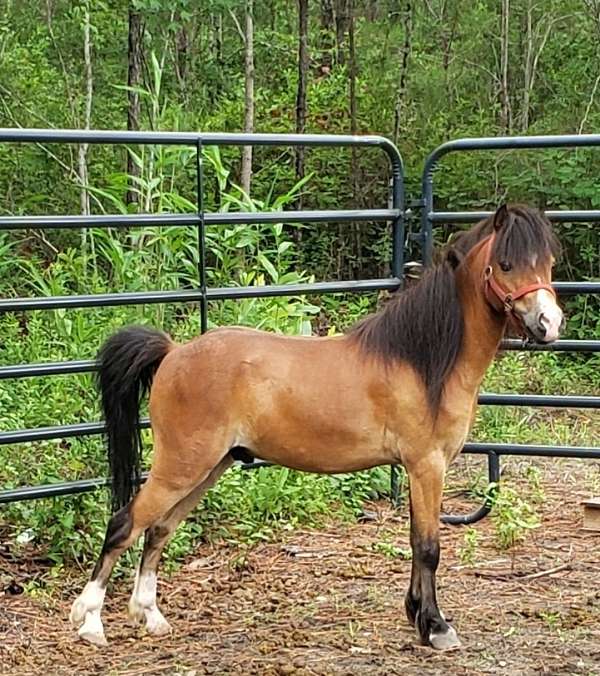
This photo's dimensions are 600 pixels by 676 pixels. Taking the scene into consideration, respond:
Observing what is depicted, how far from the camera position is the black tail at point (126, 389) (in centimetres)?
352

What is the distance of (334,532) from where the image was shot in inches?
183

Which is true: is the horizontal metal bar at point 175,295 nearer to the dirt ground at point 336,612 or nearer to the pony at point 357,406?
the pony at point 357,406

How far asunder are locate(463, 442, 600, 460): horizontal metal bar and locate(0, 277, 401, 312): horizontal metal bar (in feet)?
2.90

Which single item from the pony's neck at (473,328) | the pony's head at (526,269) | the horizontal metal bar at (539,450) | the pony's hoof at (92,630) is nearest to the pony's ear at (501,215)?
the pony's head at (526,269)

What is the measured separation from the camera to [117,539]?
3.39 m

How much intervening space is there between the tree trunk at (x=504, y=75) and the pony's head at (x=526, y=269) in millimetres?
9807

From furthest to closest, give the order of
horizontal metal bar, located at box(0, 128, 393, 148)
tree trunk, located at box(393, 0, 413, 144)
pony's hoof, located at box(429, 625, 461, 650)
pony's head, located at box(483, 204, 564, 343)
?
tree trunk, located at box(393, 0, 413, 144) → horizontal metal bar, located at box(0, 128, 393, 148) → pony's hoof, located at box(429, 625, 461, 650) → pony's head, located at box(483, 204, 564, 343)

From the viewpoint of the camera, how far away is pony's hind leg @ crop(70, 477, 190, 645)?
11.1 feet

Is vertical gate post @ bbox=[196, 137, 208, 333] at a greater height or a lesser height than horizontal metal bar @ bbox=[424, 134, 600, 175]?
lesser

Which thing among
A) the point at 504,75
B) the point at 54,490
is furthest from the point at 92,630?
the point at 504,75

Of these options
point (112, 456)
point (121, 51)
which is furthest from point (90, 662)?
point (121, 51)

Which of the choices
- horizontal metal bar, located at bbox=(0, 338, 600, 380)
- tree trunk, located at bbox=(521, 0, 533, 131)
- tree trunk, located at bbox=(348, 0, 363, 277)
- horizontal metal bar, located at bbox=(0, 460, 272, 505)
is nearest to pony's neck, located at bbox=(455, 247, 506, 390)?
horizontal metal bar, located at bbox=(0, 338, 600, 380)

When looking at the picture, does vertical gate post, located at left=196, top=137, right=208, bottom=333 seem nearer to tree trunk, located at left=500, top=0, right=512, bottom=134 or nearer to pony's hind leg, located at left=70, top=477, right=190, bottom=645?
pony's hind leg, located at left=70, top=477, right=190, bottom=645

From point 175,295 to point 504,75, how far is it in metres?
9.64
